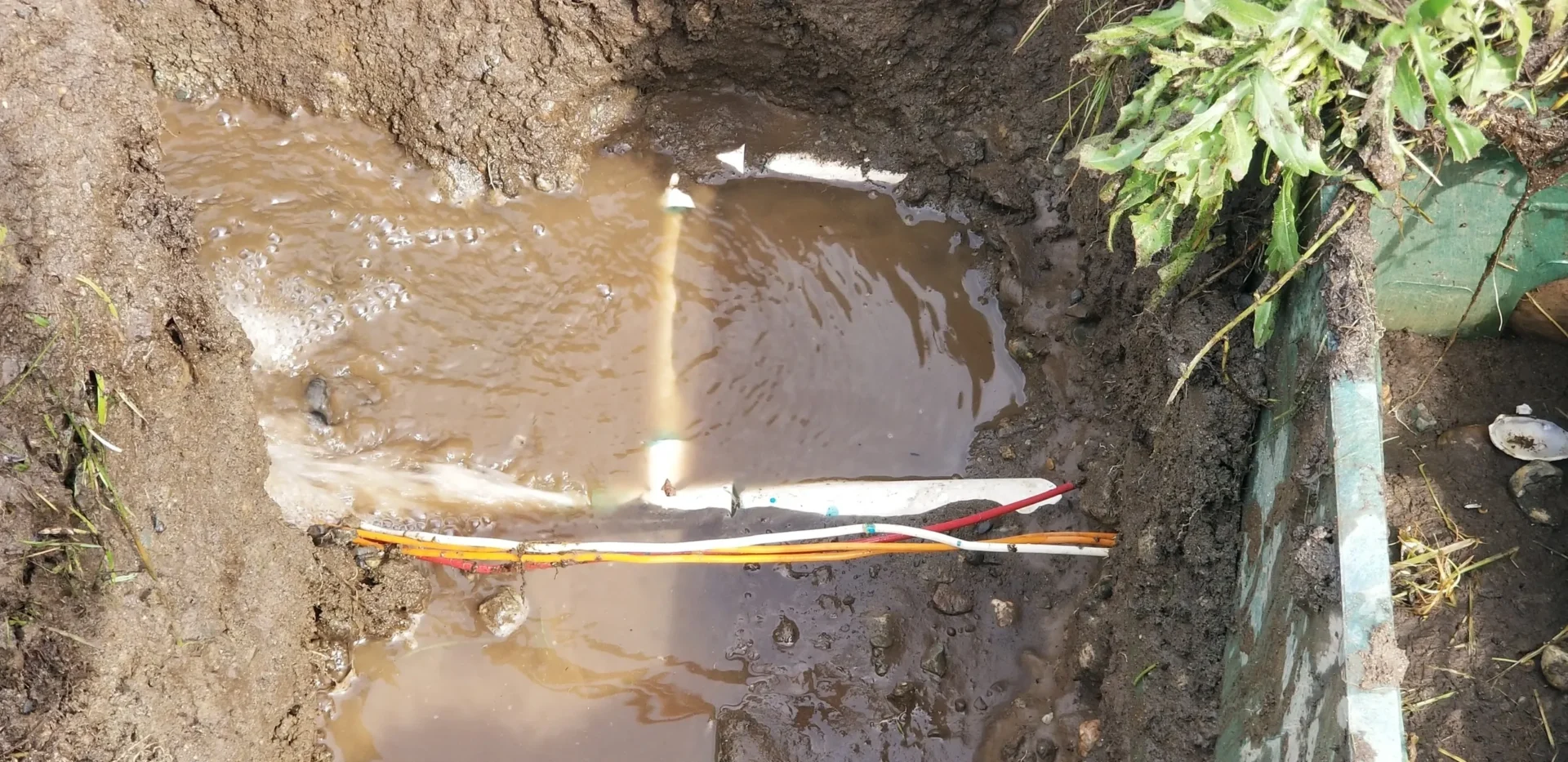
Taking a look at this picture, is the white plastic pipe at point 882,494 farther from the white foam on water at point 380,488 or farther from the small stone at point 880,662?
the white foam on water at point 380,488

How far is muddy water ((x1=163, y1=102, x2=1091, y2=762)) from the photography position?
9.50 feet

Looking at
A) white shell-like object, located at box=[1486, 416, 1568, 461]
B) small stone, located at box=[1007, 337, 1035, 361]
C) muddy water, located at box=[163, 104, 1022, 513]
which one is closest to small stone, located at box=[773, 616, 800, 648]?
muddy water, located at box=[163, 104, 1022, 513]

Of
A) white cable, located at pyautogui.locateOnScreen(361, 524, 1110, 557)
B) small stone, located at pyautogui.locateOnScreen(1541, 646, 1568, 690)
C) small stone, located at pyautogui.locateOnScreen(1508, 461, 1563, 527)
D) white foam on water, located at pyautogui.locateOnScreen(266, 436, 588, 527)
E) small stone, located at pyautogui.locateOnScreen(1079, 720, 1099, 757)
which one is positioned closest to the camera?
small stone, located at pyautogui.locateOnScreen(1541, 646, 1568, 690)

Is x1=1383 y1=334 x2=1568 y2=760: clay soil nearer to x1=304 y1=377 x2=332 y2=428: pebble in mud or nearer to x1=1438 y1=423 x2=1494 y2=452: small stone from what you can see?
x1=1438 y1=423 x2=1494 y2=452: small stone

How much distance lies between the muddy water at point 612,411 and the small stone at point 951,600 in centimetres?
3

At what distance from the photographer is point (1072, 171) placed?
2.92m

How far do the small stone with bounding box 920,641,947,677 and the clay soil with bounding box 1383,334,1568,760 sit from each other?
3.99 feet

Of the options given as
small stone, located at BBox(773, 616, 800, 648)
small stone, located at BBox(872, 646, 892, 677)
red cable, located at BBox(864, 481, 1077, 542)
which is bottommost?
small stone, located at BBox(872, 646, 892, 677)

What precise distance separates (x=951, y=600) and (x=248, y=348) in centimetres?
231

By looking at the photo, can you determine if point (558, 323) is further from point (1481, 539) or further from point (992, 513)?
point (1481, 539)

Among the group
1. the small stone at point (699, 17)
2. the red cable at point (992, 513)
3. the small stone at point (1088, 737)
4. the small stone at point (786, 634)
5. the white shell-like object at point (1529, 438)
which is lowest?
the small stone at point (1088, 737)

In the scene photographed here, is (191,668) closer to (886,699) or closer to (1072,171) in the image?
(886,699)

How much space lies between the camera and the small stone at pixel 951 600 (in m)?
2.86

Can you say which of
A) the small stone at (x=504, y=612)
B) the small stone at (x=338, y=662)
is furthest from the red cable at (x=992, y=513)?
the small stone at (x=338, y=662)
